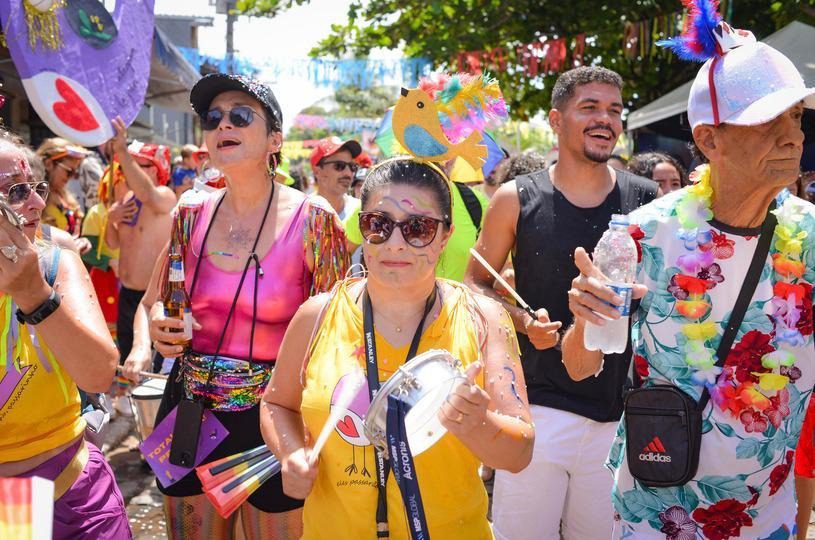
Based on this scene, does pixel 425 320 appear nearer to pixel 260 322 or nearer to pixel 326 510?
pixel 326 510

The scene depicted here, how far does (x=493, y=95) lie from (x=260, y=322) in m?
1.26

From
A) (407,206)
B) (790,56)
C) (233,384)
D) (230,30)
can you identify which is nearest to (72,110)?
(233,384)

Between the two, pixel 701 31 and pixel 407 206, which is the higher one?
pixel 701 31

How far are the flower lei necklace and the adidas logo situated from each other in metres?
→ 0.21

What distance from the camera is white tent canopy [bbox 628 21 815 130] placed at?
26.2ft

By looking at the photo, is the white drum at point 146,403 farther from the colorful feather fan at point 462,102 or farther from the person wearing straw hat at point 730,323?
the person wearing straw hat at point 730,323

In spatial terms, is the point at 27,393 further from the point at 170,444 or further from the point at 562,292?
the point at 562,292

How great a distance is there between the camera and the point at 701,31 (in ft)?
8.40

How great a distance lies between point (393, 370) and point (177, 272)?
4.27ft

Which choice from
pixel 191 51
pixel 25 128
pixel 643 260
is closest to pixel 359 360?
pixel 643 260

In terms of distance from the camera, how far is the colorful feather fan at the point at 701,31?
8.32 ft

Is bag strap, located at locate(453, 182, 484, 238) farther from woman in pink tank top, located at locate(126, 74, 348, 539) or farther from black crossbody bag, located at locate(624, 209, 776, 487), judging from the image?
black crossbody bag, located at locate(624, 209, 776, 487)

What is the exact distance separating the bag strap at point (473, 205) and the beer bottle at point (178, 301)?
1.94 metres

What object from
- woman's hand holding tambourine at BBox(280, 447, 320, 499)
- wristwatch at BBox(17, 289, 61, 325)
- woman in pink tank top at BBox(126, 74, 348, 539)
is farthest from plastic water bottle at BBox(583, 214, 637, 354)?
wristwatch at BBox(17, 289, 61, 325)
